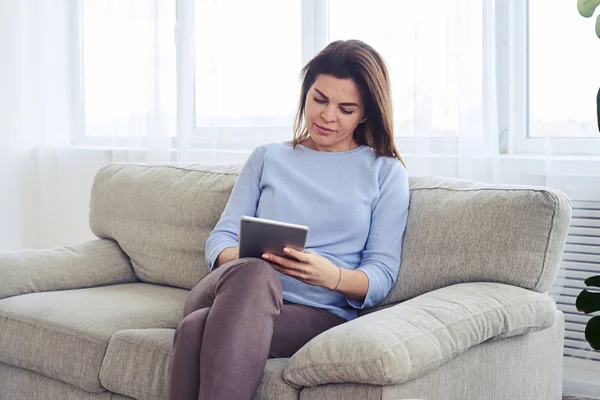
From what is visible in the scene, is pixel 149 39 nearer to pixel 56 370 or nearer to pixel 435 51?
pixel 435 51

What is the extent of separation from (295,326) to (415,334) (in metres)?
0.38

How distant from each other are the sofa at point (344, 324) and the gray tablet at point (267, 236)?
0.78ft

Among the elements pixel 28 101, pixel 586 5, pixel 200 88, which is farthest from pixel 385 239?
pixel 28 101

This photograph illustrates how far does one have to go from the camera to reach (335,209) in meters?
2.17

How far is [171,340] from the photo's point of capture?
2.06 meters

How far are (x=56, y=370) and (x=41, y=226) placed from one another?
224 centimetres

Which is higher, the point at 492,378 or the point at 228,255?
the point at 228,255

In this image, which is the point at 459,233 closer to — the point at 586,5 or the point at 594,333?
the point at 594,333

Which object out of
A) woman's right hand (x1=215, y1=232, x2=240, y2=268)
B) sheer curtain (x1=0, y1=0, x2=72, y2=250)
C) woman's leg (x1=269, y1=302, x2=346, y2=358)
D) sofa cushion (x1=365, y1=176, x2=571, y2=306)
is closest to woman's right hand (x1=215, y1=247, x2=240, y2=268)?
woman's right hand (x1=215, y1=232, x2=240, y2=268)

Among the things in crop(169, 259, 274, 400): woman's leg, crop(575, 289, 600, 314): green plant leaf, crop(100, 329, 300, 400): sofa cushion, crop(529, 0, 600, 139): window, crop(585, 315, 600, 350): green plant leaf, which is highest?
crop(529, 0, 600, 139): window

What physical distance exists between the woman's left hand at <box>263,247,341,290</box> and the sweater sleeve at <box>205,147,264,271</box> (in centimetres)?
29

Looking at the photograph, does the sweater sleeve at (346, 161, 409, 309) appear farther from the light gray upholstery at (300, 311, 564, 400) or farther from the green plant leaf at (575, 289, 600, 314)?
the green plant leaf at (575, 289, 600, 314)

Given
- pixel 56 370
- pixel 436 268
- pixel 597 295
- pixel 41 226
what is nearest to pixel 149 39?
pixel 41 226

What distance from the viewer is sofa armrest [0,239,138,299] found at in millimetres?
2641
